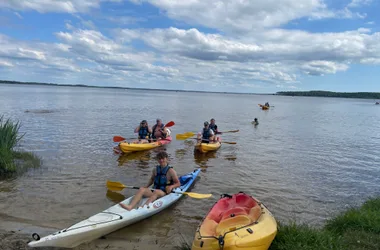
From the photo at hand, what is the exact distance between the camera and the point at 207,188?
30.0 feet

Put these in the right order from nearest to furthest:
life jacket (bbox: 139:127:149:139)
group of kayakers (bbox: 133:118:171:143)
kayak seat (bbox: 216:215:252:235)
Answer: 1. kayak seat (bbox: 216:215:252:235)
2. group of kayakers (bbox: 133:118:171:143)
3. life jacket (bbox: 139:127:149:139)

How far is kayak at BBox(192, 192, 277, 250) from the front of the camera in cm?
454

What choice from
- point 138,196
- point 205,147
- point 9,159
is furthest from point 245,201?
point 205,147

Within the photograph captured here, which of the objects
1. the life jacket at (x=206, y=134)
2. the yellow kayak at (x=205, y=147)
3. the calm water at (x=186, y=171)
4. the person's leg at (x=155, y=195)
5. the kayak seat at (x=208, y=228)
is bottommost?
the calm water at (x=186, y=171)

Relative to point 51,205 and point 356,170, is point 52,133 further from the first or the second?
point 356,170

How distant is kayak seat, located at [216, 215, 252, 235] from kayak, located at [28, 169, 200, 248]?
6.07ft

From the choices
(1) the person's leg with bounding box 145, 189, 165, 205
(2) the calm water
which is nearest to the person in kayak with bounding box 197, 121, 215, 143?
(2) the calm water

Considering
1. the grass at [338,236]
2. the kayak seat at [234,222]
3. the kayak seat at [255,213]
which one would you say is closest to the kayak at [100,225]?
the grass at [338,236]

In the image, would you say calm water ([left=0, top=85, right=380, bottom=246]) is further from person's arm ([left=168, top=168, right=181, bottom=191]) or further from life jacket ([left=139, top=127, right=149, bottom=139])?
life jacket ([left=139, top=127, right=149, bottom=139])

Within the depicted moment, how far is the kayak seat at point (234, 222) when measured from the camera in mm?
5328

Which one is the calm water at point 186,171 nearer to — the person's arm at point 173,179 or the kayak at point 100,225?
the kayak at point 100,225

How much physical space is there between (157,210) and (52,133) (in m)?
12.5

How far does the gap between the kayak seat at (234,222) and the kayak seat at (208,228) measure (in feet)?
0.30

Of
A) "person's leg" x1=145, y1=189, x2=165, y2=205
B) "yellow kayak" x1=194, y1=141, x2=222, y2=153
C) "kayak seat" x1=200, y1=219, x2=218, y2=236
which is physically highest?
"kayak seat" x1=200, y1=219, x2=218, y2=236
